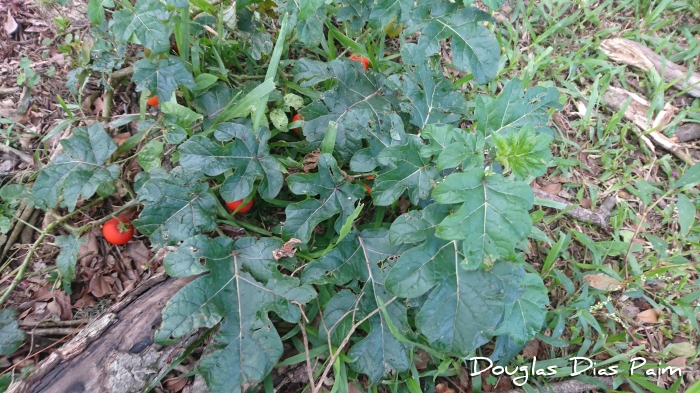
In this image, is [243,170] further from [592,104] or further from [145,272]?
[592,104]

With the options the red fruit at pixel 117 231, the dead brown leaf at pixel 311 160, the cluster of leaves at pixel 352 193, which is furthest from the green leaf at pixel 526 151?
the red fruit at pixel 117 231

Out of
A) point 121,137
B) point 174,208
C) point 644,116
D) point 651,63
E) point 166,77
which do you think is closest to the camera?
point 174,208

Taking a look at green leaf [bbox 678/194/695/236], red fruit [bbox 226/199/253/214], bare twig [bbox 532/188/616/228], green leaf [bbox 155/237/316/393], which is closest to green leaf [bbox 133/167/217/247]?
green leaf [bbox 155/237/316/393]

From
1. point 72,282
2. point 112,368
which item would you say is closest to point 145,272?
point 72,282

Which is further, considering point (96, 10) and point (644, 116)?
point (644, 116)

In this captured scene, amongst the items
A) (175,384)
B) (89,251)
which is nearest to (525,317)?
(175,384)

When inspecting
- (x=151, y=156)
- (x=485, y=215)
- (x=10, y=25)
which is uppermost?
(x=10, y=25)

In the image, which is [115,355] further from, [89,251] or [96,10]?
[96,10]
